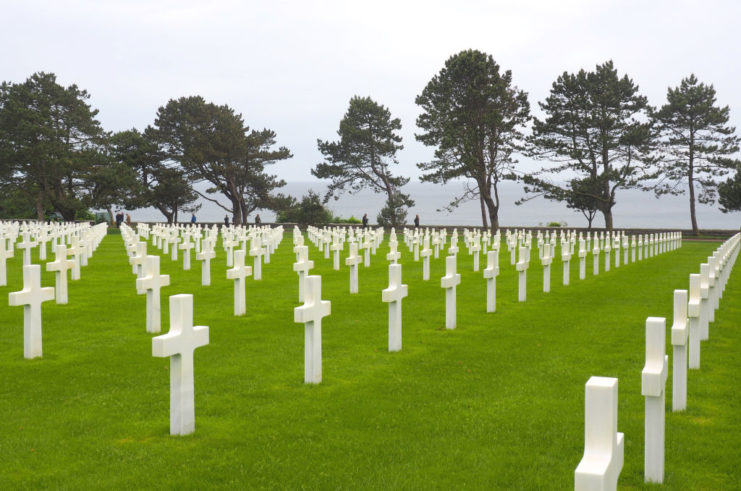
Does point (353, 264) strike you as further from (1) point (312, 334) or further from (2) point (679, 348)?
(2) point (679, 348)

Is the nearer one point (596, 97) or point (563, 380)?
point (563, 380)

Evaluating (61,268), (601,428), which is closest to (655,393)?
(601,428)

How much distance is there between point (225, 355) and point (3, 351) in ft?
7.97

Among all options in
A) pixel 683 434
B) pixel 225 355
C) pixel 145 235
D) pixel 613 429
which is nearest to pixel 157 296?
pixel 225 355

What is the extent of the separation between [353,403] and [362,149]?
51.4 metres

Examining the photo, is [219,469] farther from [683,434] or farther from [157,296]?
[157,296]

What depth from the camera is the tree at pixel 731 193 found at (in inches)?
1962

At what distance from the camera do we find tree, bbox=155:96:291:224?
56062 millimetres

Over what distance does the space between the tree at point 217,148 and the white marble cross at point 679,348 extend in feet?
169

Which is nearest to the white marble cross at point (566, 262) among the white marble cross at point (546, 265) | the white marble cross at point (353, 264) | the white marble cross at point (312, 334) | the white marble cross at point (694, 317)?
the white marble cross at point (546, 265)

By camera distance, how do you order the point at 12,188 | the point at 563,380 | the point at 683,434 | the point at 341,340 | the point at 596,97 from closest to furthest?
the point at 683,434
the point at 563,380
the point at 341,340
the point at 596,97
the point at 12,188

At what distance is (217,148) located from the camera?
186 feet

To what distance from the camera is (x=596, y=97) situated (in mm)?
47594

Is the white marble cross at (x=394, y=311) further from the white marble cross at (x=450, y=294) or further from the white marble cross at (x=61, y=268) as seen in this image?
the white marble cross at (x=61, y=268)
